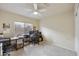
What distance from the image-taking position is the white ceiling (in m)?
1.68

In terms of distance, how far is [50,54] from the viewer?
66.5 inches

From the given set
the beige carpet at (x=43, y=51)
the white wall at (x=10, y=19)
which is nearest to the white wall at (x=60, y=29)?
the beige carpet at (x=43, y=51)

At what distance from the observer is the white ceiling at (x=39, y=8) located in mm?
1681

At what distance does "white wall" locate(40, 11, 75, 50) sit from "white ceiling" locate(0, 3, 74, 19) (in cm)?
10

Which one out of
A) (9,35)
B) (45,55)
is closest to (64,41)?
(45,55)

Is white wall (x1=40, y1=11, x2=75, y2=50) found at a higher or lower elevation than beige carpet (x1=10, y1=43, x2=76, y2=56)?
higher

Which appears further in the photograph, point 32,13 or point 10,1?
point 32,13

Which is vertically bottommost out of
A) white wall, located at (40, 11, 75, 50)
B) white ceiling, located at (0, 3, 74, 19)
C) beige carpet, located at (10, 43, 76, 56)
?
beige carpet, located at (10, 43, 76, 56)

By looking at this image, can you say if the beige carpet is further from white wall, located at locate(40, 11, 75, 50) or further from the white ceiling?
the white ceiling

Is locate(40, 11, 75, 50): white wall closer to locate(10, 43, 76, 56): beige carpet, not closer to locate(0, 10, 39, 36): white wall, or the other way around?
locate(10, 43, 76, 56): beige carpet

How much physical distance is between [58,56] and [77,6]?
958 mm

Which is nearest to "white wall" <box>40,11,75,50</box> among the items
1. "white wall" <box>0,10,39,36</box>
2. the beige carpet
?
the beige carpet

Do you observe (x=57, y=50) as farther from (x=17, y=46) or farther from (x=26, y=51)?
(x=17, y=46)

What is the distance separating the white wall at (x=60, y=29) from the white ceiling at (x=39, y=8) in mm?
101
